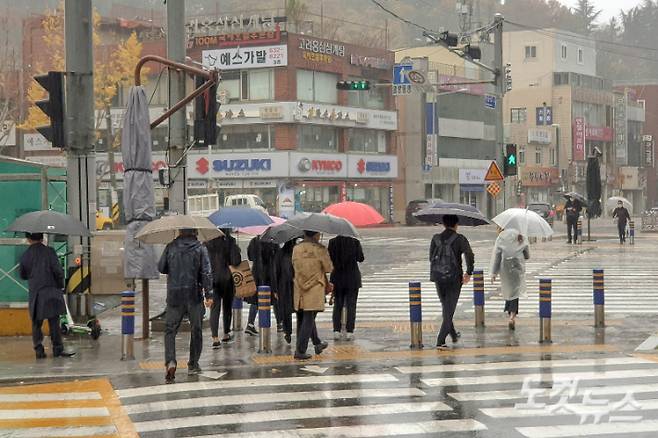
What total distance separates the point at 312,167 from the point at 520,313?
2010 inches

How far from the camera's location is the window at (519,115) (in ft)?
319

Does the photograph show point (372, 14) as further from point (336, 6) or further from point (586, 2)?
point (586, 2)

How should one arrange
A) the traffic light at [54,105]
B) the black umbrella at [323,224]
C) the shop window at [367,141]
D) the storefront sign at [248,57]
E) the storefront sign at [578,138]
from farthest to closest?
the storefront sign at [578,138] → the shop window at [367,141] → the storefront sign at [248,57] → the traffic light at [54,105] → the black umbrella at [323,224]

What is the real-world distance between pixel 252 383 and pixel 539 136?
277 ft

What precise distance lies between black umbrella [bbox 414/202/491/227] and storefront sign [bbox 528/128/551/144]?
78709 millimetres

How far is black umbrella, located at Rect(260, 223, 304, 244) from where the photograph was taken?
1549cm

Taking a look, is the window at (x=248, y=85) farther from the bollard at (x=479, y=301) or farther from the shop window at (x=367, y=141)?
the bollard at (x=479, y=301)

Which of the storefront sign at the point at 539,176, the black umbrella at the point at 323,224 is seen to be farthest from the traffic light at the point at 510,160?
the storefront sign at the point at 539,176

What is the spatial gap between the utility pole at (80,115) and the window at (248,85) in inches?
2052

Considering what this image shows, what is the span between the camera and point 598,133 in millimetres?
102750

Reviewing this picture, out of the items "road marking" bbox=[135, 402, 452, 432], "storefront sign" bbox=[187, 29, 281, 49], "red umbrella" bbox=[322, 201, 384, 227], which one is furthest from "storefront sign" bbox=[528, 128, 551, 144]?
"road marking" bbox=[135, 402, 452, 432]

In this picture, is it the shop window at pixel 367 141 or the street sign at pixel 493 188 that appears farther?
the shop window at pixel 367 141

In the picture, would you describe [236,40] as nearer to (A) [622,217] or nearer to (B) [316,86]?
(B) [316,86]

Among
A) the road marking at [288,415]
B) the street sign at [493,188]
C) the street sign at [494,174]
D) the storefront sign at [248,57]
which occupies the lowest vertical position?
the road marking at [288,415]
